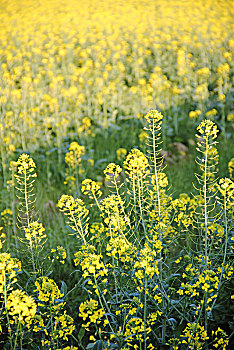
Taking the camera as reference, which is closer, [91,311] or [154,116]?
[91,311]

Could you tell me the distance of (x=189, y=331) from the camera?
2.29m

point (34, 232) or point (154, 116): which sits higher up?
point (154, 116)

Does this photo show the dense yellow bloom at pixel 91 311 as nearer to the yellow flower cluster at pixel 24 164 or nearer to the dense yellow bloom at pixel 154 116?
the yellow flower cluster at pixel 24 164

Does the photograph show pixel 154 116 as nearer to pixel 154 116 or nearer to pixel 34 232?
pixel 154 116

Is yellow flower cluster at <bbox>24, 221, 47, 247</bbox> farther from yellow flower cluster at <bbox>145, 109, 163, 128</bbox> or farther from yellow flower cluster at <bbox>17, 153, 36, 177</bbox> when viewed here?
yellow flower cluster at <bbox>145, 109, 163, 128</bbox>

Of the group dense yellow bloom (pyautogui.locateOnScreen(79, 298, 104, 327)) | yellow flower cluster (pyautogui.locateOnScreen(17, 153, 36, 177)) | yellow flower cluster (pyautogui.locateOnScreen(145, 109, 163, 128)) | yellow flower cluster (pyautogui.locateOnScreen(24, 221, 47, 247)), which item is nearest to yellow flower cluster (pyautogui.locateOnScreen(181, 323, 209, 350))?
dense yellow bloom (pyautogui.locateOnScreen(79, 298, 104, 327))

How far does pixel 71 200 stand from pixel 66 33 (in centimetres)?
942

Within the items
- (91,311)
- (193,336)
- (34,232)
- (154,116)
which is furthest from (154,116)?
(193,336)

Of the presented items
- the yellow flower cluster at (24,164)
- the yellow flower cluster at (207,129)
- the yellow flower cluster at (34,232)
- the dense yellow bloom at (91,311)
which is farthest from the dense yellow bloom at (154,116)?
the dense yellow bloom at (91,311)

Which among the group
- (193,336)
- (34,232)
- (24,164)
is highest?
(24,164)

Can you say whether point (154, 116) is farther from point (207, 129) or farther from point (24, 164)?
point (24, 164)

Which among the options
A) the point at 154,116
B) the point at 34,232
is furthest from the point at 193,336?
the point at 154,116

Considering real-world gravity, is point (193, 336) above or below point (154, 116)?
below

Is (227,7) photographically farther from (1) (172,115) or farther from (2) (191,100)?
(1) (172,115)
